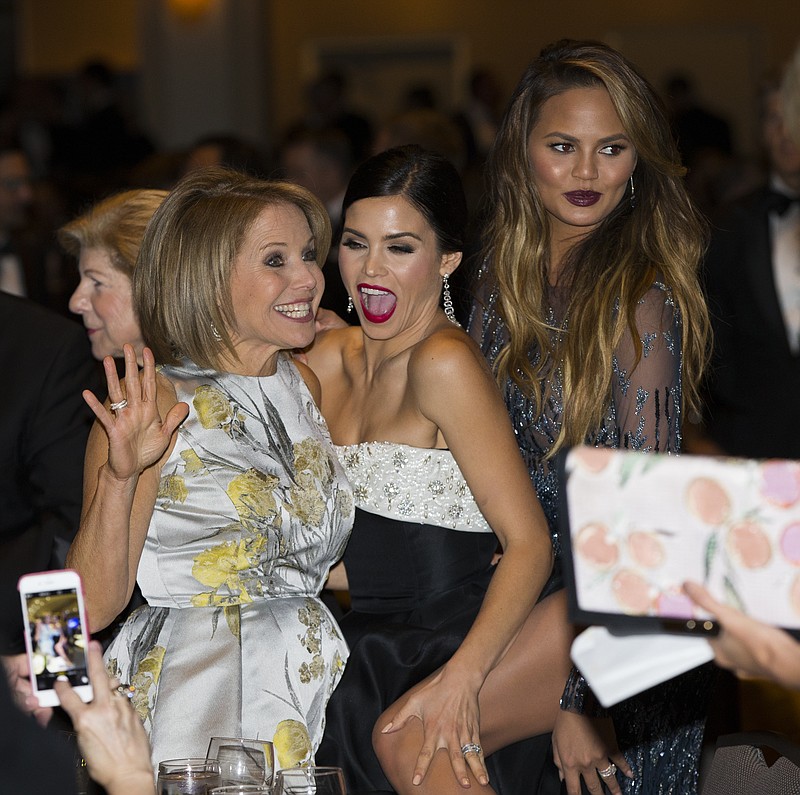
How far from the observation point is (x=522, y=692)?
102 inches

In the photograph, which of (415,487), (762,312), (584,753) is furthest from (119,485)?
(762,312)

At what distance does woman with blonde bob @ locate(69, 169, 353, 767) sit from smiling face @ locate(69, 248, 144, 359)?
37 cm

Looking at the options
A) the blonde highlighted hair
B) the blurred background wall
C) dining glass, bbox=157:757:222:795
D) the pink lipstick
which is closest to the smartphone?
dining glass, bbox=157:757:222:795

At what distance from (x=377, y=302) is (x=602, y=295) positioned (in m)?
0.49

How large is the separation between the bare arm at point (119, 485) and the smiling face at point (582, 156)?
102cm

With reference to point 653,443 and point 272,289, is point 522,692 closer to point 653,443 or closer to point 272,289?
point 653,443

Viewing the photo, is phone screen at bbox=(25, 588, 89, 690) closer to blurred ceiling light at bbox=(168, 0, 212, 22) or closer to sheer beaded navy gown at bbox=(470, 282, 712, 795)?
sheer beaded navy gown at bbox=(470, 282, 712, 795)

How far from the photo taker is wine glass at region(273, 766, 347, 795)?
72.4 inches

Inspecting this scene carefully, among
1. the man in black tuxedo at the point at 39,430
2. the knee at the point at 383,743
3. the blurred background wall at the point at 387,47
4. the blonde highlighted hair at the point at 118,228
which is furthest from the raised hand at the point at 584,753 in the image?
the blurred background wall at the point at 387,47

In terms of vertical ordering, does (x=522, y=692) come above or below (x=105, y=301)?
below

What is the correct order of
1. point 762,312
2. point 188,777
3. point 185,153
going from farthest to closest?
1. point 185,153
2. point 762,312
3. point 188,777

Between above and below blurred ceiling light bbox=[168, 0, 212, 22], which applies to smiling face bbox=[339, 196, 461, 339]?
below

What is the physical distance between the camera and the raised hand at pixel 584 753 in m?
2.60

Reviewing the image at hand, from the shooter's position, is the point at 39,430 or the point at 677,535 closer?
the point at 677,535
